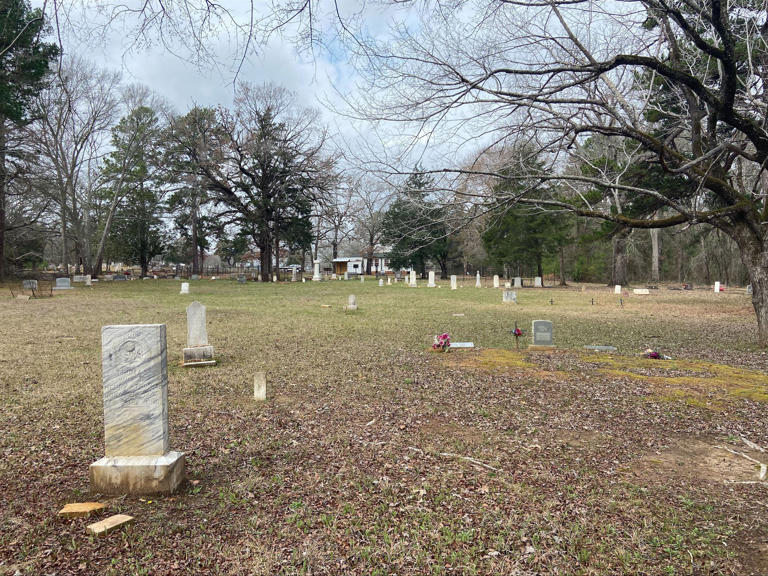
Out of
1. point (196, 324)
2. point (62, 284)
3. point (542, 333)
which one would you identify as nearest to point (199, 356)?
point (196, 324)

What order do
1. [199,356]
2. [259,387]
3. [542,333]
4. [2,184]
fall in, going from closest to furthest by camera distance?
[259,387] < [199,356] < [542,333] < [2,184]

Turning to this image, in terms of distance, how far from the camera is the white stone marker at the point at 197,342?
779 centimetres

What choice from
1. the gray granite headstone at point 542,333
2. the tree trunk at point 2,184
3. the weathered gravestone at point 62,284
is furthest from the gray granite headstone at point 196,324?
the tree trunk at point 2,184

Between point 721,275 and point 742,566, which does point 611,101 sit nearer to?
point 742,566

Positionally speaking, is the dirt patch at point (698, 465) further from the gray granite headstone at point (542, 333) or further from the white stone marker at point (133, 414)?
the gray granite headstone at point (542, 333)

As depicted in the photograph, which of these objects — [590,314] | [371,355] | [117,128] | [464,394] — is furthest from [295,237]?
[464,394]

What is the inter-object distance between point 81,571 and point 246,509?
96 cm

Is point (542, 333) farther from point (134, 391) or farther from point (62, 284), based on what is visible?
point (62, 284)

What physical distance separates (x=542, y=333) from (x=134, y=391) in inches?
302

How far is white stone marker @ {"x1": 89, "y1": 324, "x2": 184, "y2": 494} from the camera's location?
3.28 metres

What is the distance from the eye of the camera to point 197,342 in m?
8.05

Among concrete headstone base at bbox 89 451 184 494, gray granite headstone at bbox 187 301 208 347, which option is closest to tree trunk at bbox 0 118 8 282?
gray granite headstone at bbox 187 301 208 347

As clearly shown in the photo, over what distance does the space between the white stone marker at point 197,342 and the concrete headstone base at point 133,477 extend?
14.9 ft

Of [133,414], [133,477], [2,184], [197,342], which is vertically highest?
[2,184]
